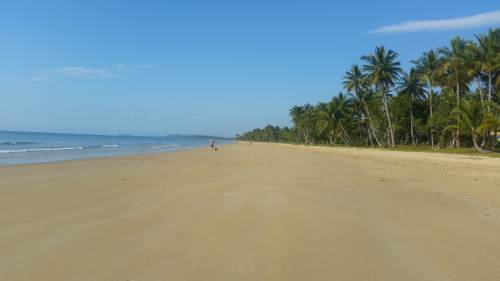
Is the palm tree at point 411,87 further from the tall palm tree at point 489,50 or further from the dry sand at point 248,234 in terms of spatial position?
the dry sand at point 248,234

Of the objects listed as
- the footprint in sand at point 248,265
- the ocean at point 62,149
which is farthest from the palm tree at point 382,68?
the footprint in sand at point 248,265

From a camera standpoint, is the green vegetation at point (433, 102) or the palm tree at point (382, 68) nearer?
the green vegetation at point (433, 102)

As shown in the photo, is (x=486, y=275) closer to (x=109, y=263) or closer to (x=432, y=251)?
(x=432, y=251)

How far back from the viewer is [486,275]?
291cm

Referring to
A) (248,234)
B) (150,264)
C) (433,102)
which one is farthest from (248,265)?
(433,102)

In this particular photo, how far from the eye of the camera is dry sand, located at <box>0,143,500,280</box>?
120 inches

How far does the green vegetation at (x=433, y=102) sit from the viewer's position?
23844 mm

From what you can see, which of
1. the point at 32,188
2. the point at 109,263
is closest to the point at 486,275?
the point at 109,263

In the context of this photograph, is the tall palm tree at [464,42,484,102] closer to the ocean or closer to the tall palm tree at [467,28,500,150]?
the tall palm tree at [467,28,500,150]

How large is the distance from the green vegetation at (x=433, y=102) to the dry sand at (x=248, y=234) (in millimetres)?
20886

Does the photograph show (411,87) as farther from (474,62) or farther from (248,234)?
(248,234)

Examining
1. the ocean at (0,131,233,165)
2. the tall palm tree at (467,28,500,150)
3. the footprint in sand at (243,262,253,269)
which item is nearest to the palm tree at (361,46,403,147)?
the tall palm tree at (467,28,500,150)

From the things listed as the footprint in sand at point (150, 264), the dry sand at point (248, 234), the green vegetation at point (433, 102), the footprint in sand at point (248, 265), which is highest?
the green vegetation at point (433, 102)

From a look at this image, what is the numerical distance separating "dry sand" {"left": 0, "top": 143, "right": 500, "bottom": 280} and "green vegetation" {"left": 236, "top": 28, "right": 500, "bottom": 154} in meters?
20.9
